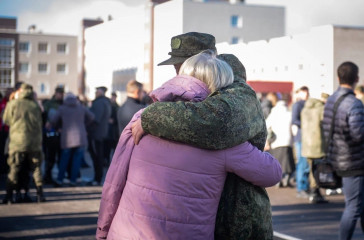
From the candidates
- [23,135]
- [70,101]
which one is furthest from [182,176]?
[70,101]

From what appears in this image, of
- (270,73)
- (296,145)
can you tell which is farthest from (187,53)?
(296,145)

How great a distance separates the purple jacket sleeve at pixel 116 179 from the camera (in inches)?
136

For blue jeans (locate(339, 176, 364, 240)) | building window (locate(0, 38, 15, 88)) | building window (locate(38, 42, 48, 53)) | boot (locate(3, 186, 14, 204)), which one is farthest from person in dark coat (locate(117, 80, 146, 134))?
building window (locate(38, 42, 48, 53))

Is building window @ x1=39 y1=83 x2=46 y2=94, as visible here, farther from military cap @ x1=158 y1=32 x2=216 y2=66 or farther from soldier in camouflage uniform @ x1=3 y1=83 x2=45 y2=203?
military cap @ x1=158 y1=32 x2=216 y2=66

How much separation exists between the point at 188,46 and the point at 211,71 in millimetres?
573

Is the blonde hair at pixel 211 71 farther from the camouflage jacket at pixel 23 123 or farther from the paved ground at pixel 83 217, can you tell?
the camouflage jacket at pixel 23 123

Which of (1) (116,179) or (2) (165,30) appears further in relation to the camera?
(2) (165,30)

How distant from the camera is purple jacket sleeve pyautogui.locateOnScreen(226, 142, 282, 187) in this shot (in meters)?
3.28

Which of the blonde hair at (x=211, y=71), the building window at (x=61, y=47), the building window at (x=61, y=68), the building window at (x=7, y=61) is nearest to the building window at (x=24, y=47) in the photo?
the building window at (x=7, y=61)

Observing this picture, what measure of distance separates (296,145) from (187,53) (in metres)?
9.80

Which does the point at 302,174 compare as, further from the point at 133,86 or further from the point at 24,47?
the point at 24,47

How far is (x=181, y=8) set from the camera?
436cm

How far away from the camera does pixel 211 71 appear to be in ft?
11.0

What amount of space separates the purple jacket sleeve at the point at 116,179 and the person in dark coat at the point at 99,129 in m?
10.7
